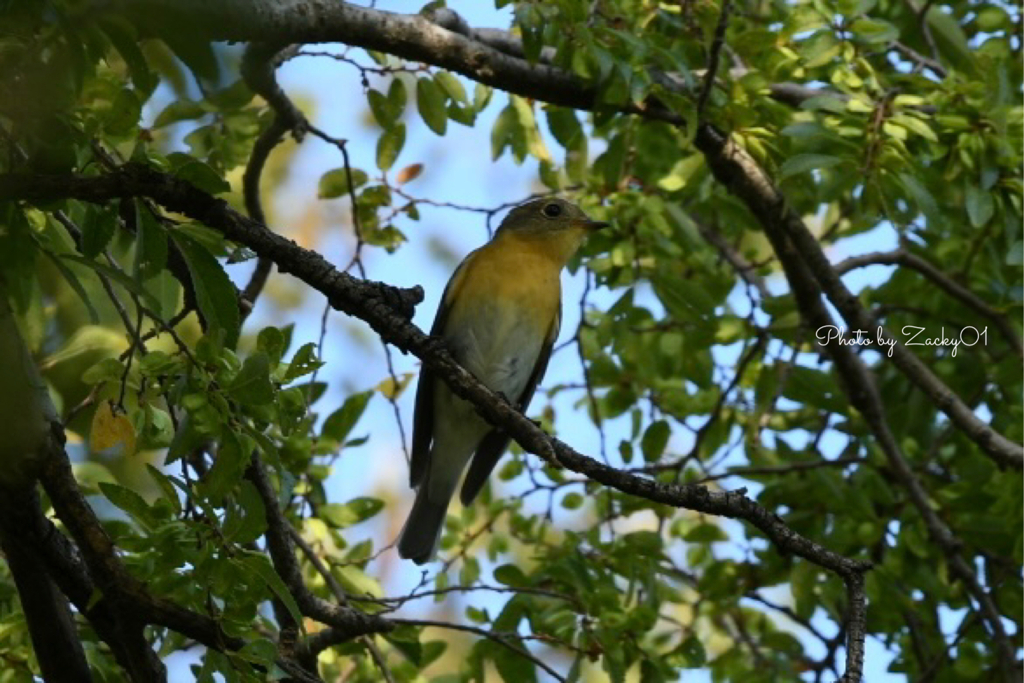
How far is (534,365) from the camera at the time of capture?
6508 millimetres

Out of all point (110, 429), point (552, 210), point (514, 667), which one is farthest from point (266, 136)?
point (110, 429)

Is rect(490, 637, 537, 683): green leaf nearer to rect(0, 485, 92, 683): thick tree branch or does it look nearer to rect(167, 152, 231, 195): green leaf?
rect(0, 485, 92, 683): thick tree branch

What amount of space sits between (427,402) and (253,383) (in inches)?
122

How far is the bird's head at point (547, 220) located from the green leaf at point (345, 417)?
1263 mm

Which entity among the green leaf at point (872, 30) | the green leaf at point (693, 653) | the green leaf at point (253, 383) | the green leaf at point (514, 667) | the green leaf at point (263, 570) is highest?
the green leaf at point (872, 30)

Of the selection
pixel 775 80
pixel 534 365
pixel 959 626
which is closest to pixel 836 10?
pixel 775 80

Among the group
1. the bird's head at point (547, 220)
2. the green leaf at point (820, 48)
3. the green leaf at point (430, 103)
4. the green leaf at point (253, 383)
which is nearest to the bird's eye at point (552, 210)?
the bird's head at point (547, 220)

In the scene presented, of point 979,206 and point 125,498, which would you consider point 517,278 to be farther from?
point 125,498

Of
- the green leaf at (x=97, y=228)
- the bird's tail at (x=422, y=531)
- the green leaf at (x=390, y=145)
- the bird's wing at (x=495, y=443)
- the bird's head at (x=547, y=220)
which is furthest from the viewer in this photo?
the bird's head at (x=547, y=220)

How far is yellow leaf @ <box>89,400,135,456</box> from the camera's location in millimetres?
3451

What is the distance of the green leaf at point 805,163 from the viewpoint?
4.93 meters

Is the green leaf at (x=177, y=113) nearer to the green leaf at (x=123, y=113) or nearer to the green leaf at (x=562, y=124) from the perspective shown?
the green leaf at (x=562, y=124)

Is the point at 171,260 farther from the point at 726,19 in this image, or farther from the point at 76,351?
the point at 726,19

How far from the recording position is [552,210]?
652cm
